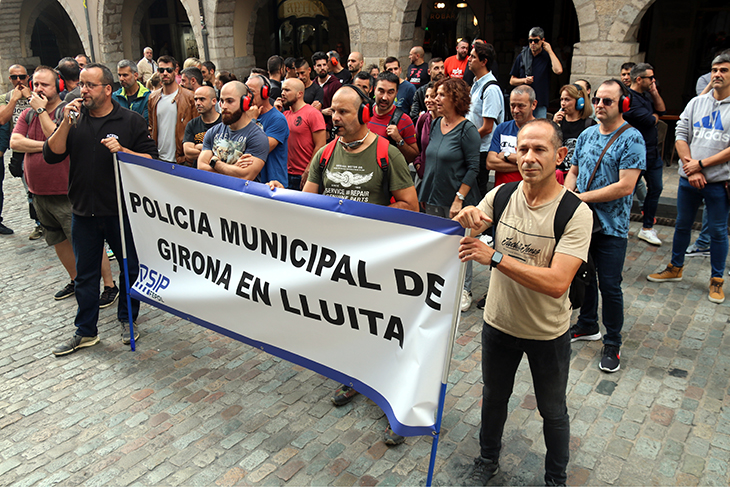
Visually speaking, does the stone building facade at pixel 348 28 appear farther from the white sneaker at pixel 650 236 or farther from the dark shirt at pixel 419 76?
the white sneaker at pixel 650 236

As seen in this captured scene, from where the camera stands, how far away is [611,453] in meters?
3.73

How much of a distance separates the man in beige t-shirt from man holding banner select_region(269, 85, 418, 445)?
40.9 inches

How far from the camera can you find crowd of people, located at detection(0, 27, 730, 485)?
10.0 ft

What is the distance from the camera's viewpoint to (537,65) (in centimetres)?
886

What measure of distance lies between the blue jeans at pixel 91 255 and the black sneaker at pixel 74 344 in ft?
0.15

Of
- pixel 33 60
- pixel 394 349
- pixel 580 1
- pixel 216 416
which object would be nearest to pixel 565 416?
pixel 394 349

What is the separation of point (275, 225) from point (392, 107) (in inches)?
127

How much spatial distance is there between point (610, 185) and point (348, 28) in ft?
52.0

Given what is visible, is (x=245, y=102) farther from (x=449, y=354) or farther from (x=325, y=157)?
(x=449, y=354)

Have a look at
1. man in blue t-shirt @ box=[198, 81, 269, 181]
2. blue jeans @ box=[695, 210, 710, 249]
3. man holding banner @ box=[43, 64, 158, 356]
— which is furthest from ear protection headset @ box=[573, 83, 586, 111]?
man holding banner @ box=[43, 64, 158, 356]

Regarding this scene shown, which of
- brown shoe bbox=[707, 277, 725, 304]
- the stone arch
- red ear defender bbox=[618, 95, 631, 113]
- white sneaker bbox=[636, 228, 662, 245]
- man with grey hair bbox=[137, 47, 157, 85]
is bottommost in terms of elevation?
brown shoe bbox=[707, 277, 725, 304]

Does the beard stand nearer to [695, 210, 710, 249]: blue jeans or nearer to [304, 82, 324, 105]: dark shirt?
[304, 82, 324, 105]: dark shirt

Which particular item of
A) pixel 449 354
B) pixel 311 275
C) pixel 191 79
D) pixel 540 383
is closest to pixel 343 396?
pixel 311 275

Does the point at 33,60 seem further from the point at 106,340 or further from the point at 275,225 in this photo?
the point at 275,225
